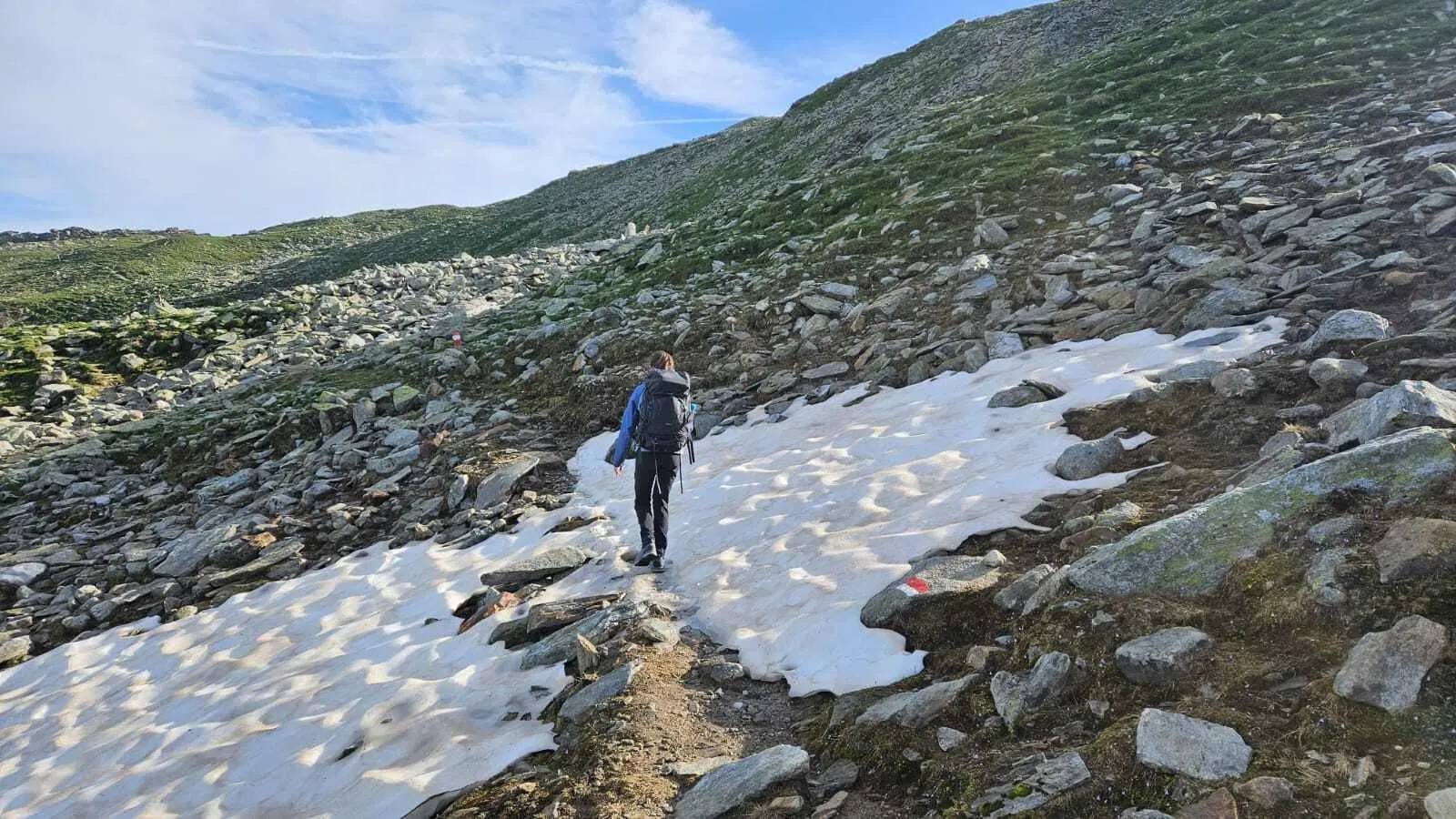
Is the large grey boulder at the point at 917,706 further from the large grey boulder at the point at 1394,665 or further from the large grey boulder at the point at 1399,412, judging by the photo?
the large grey boulder at the point at 1399,412

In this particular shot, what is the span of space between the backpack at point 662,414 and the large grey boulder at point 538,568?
1.56 meters

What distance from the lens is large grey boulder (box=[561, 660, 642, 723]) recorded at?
596 cm

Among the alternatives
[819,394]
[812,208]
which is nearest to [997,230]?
[819,394]

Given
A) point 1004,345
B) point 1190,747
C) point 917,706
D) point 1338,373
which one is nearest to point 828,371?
point 1004,345

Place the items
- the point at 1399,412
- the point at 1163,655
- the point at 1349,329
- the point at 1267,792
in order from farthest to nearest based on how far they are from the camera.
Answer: the point at 1349,329, the point at 1399,412, the point at 1163,655, the point at 1267,792

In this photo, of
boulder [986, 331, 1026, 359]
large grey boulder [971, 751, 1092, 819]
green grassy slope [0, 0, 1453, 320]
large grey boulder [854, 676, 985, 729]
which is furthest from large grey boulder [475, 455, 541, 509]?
green grassy slope [0, 0, 1453, 320]

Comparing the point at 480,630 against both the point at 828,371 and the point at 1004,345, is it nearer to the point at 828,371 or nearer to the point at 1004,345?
the point at 828,371

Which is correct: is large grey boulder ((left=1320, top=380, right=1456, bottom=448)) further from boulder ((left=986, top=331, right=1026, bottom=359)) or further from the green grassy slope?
the green grassy slope

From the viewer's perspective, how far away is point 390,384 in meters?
18.5

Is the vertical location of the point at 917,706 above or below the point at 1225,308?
below

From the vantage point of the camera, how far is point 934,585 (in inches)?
239

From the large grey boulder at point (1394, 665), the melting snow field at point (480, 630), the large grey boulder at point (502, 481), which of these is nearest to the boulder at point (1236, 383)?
the melting snow field at point (480, 630)

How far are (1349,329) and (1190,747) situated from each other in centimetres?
639

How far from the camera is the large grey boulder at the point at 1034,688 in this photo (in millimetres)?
4426
